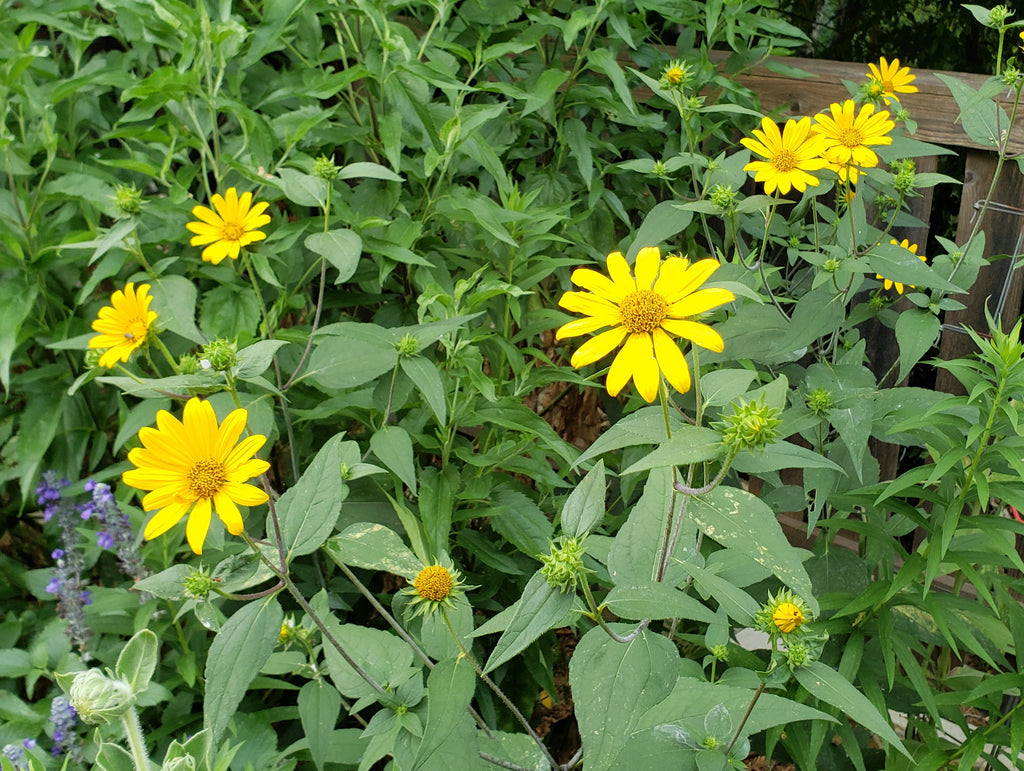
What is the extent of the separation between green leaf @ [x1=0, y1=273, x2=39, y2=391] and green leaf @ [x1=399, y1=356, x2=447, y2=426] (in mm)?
798

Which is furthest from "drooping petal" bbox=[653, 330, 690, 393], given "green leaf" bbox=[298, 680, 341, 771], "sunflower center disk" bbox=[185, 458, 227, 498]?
"green leaf" bbox=[298, 680, 341, 771]

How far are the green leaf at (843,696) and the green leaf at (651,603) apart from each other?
0.37 feet

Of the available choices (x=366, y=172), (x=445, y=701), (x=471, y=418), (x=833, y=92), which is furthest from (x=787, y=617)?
(x=833, y=92)

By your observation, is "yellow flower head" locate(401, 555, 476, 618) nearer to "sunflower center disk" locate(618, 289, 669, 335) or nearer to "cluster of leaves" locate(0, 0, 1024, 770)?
"cluster of leaves" locate(0, 0, 1024, 770)

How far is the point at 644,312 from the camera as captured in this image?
646 mm

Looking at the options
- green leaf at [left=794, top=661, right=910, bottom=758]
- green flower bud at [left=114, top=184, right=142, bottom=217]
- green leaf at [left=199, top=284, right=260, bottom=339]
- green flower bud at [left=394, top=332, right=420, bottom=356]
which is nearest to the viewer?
green leaf at [left=794, top=661, right=910, bottom=758]

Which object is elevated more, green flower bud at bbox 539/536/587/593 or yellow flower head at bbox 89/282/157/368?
green flower bud at bbox 539/536/587/593

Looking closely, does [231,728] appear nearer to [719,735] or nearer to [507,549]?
[507,549]

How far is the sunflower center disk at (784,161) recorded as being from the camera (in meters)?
1.05

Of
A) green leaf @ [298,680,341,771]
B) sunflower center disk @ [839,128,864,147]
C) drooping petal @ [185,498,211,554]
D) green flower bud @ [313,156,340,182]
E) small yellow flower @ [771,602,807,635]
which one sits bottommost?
green leaf @ [298,680,341,771]

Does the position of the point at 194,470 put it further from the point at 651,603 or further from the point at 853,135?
the point at 853,135

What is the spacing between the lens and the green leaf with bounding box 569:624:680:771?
0.60m

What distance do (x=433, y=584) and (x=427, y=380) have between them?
36 centimetres

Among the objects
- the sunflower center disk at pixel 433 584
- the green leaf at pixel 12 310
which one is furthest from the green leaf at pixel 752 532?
the green leaf at pixel 12 310
